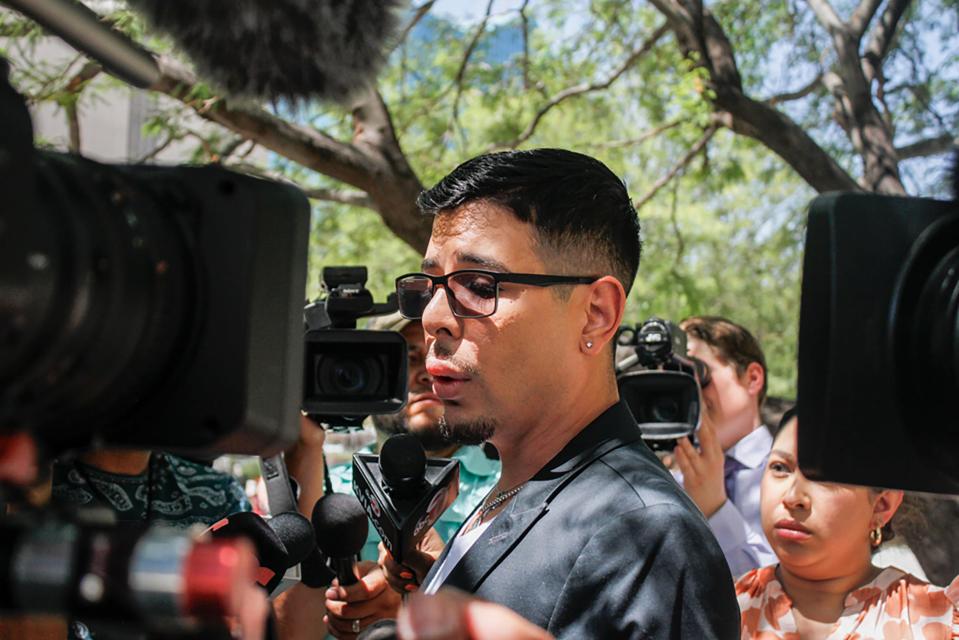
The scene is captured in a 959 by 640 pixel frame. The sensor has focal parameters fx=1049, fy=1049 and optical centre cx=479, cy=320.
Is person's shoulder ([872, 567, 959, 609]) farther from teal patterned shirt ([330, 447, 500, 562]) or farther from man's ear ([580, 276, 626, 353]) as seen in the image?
teal patterned shirt ([330, 447, 500, 562])

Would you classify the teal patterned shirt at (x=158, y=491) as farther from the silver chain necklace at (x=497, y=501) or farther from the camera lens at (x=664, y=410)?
the camera lens at (x=664, y=410)

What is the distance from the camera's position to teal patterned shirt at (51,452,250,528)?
9.05 ft

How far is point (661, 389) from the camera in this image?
363 cm

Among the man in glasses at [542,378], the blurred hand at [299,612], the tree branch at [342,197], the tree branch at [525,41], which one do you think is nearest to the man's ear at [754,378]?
the man in glasses at [542,378]

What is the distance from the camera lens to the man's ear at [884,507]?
2979mm

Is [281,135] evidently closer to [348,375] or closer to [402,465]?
[348,375]

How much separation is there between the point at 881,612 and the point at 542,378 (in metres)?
1.30

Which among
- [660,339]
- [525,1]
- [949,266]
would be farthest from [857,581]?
[525,1]

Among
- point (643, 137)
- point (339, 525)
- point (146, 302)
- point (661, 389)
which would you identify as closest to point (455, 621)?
point (146, 302)

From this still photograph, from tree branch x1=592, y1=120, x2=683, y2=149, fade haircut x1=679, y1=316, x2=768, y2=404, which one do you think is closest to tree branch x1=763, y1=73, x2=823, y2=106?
tree branch x1=592, y1=120, x2=683, y2=149

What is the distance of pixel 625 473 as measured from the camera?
1979 millimetres

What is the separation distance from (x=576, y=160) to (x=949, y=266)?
117cm

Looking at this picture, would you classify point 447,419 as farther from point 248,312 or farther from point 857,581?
point 857,581

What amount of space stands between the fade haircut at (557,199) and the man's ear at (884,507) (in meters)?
1.16
